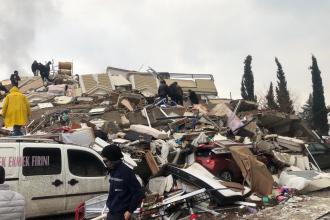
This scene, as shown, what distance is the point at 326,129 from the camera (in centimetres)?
4241

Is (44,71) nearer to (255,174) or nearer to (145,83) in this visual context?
(145,83)

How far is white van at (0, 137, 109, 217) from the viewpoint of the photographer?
8.51 metres

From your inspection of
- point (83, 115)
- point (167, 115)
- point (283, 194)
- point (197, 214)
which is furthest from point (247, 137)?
point (197, 214)

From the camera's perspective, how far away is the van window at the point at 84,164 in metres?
9.40

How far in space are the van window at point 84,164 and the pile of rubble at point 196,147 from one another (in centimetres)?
120

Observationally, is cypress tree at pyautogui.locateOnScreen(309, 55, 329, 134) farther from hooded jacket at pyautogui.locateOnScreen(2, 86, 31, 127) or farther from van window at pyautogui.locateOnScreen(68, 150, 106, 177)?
van window at pyautogui.locateOnScreen(68, 150, 106, 177)

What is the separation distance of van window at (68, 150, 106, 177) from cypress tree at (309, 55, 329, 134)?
116ft

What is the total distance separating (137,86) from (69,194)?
634 inches

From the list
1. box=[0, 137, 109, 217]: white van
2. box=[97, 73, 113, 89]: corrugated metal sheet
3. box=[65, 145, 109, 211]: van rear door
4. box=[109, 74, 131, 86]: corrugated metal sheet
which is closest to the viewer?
box=[0, 137, 109, 217]: white van

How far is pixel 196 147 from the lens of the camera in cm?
1332

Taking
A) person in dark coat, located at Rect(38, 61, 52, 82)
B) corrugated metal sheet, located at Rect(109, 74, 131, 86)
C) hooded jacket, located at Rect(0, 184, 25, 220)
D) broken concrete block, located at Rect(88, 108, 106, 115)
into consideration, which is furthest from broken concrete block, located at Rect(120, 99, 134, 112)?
hooded jacket, located at Rect(0, 184, 25, 220)

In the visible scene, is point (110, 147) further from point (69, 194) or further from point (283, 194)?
point (283, 194)

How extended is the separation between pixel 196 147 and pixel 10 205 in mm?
9183

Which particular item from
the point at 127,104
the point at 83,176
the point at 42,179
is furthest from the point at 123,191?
the point at 127,104
